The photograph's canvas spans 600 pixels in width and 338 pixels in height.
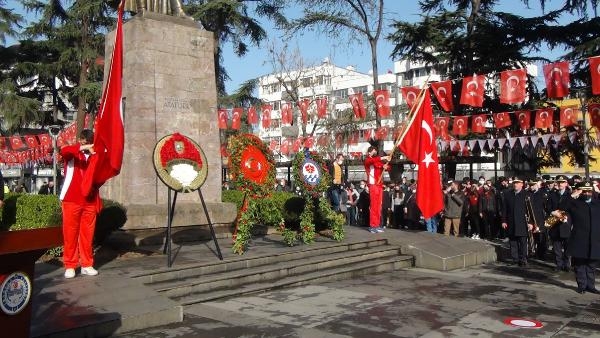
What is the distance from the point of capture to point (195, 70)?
12.1 meters

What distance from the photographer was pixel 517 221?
11.5 meters

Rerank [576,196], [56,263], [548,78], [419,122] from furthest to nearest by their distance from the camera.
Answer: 1. [548,78]
2. [419,122]
3. [576,196]
4. [56,263]

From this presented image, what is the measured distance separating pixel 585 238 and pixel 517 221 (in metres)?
2.92

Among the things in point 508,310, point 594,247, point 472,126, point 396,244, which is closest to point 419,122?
point 396,244

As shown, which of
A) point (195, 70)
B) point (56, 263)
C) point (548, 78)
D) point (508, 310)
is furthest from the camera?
point (548, 78)

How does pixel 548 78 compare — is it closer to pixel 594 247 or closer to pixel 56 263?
pixel 594 247

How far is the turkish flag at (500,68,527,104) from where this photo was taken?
16.8 metres

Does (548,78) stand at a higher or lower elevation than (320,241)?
higher

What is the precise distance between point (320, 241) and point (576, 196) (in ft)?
15.4

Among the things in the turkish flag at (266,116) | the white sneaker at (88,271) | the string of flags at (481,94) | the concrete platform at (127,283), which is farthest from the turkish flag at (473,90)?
the white sneaker at (88,271)

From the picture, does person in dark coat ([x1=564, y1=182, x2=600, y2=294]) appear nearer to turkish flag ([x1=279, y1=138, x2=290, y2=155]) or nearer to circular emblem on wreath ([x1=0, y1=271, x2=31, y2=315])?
→ circular emblem on wreath ([x1=0, y1=271, x2=31, y2=315])

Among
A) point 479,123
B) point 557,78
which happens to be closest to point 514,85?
point 557,78

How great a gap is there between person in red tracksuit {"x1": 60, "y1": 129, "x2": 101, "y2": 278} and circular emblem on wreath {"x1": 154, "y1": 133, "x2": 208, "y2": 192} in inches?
43.8

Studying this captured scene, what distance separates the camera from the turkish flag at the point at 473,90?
18500 millimetres
